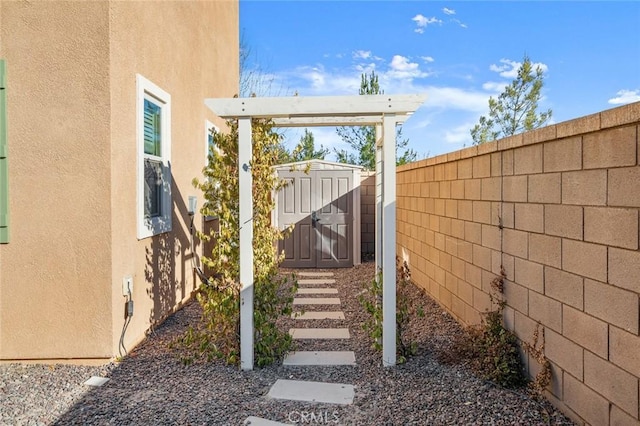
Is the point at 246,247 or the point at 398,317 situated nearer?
the point at 246,247

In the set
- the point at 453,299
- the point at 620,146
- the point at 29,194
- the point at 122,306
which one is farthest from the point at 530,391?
the point at 29,194

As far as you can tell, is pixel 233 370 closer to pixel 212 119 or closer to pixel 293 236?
pixel 212 119

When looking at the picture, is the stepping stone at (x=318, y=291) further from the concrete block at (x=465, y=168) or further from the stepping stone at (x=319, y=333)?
the concrete block at (x=465, y=168)

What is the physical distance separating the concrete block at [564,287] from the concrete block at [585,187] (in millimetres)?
448

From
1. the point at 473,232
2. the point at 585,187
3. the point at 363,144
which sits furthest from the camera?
the point at 363,144

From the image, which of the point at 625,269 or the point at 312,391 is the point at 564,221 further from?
the point at 312,391

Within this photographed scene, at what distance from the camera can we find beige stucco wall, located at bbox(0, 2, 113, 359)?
3732 millimetres

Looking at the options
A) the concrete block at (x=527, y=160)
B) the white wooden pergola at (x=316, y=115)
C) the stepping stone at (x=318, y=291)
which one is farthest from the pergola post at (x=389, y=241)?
the stepping stone at (x=318, y=291)

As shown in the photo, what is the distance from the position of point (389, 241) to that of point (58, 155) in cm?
282

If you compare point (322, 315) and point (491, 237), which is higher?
point (491, 237)

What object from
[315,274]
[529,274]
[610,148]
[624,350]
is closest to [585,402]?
[624,350]

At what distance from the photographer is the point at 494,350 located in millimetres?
3395

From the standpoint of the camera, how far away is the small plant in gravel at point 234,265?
382cm

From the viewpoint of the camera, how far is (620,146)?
224 cm
